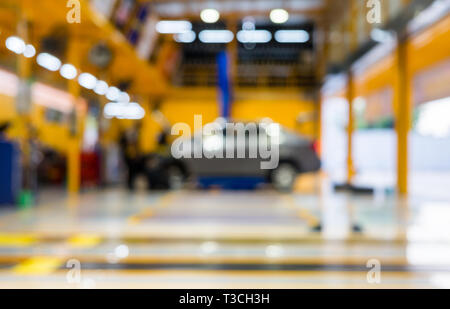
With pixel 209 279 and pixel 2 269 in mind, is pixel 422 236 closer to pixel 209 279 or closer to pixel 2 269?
pixel 209 279

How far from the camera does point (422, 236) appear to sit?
468cm

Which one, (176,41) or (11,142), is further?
(176,41)

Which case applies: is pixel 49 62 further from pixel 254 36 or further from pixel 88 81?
pixel 254 36

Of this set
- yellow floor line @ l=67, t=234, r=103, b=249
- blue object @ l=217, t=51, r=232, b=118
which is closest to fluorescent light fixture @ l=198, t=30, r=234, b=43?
blue object @ l=217, t=51, r=232, b=118

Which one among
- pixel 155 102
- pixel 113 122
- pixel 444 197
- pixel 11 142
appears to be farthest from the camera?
pixel 155 102

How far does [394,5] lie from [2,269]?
26.3 feet

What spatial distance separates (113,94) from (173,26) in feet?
10.4

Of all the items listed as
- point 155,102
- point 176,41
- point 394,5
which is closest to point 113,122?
point 155,102

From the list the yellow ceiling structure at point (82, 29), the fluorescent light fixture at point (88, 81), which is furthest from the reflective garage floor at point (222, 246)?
the fluorescent light fixture at point (88, 81)

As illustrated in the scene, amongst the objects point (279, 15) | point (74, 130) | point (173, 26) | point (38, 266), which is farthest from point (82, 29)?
point (279, 15)

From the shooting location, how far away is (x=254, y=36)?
19.1 meters

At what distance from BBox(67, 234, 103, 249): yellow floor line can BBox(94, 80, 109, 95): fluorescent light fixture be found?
10.2m

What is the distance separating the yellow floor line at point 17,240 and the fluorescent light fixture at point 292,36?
1548 cm

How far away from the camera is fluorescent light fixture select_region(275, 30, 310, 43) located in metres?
18.6
